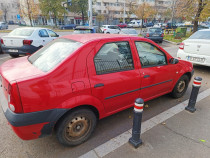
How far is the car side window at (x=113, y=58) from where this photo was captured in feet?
7.93

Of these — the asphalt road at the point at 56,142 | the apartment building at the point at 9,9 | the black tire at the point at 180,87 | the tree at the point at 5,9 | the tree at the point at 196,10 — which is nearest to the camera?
the asphalt road at the point at 56,142

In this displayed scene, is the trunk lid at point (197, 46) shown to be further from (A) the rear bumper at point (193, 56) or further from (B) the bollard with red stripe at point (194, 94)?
(B) the bollard with red stripe at point (194, 94)

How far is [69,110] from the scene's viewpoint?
2172 mm

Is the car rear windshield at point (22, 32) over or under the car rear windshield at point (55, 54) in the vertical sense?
over

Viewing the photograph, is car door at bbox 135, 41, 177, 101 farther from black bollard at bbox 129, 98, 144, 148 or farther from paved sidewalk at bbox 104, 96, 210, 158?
black bollard at bbox 129, 98, 144, 148

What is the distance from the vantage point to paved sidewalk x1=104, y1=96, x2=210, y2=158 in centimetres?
231

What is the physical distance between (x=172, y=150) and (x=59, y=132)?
1788 mm

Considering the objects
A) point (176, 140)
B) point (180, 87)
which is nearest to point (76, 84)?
point (176, 140)

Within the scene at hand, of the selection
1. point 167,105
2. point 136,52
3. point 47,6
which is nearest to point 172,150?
point 167,105

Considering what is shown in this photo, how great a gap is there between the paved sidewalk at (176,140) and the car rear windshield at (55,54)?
63.4 inches

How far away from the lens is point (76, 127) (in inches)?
92.6

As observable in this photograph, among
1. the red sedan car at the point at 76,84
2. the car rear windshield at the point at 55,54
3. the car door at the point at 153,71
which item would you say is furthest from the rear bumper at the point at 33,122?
the car door at the point at 153,71

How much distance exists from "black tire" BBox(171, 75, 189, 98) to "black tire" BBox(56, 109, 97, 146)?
8.19 feet

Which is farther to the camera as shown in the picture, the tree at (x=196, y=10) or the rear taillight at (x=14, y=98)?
the tree at (x=196, y=10)
